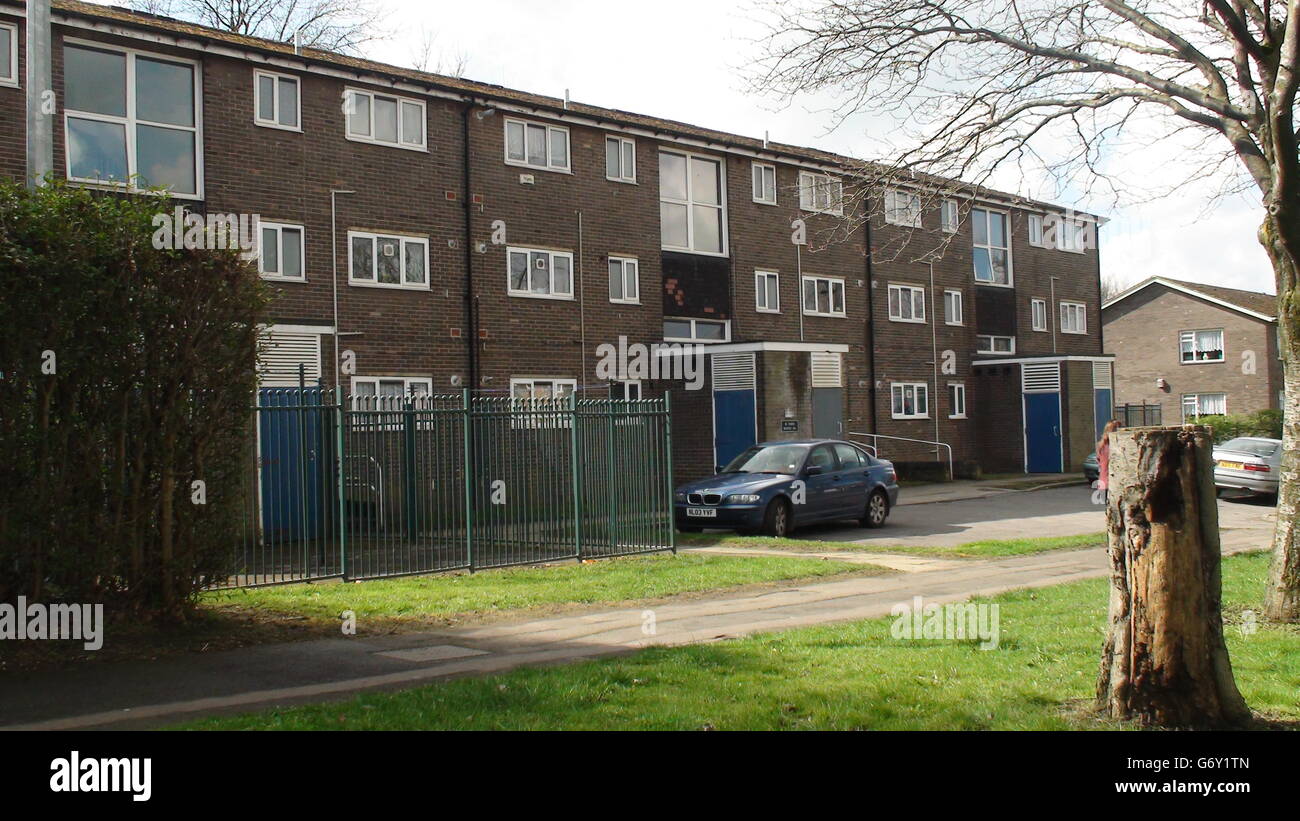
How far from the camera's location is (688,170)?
91.5 feet

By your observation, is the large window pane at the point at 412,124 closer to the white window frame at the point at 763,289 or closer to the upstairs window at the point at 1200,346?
the white window frame at the point at 763,289

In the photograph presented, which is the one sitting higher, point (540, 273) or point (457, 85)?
point (457, 85)

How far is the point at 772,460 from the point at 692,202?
10.4 meters

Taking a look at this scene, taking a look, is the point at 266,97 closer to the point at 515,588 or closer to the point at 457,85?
the point at 457,85

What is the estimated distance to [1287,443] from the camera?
9531 millimetres

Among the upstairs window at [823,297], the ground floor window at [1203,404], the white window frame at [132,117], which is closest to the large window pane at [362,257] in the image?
the white window frame at [132,117]

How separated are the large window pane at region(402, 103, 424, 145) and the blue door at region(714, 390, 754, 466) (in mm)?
8987

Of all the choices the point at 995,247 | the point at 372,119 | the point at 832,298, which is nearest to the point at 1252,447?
the point at 832,298

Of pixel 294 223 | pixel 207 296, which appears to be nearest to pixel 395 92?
pixel 294 223

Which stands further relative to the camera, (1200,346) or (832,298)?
(1200,346)

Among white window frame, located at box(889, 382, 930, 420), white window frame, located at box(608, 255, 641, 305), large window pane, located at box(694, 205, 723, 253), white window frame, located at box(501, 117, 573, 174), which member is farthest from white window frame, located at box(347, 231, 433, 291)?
white window frame, located at box(889, 382, 930, 420)

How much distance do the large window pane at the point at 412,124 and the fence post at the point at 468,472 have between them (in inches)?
401

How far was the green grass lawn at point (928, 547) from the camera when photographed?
16.2 metres

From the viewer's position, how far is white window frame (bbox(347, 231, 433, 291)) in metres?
21.4
